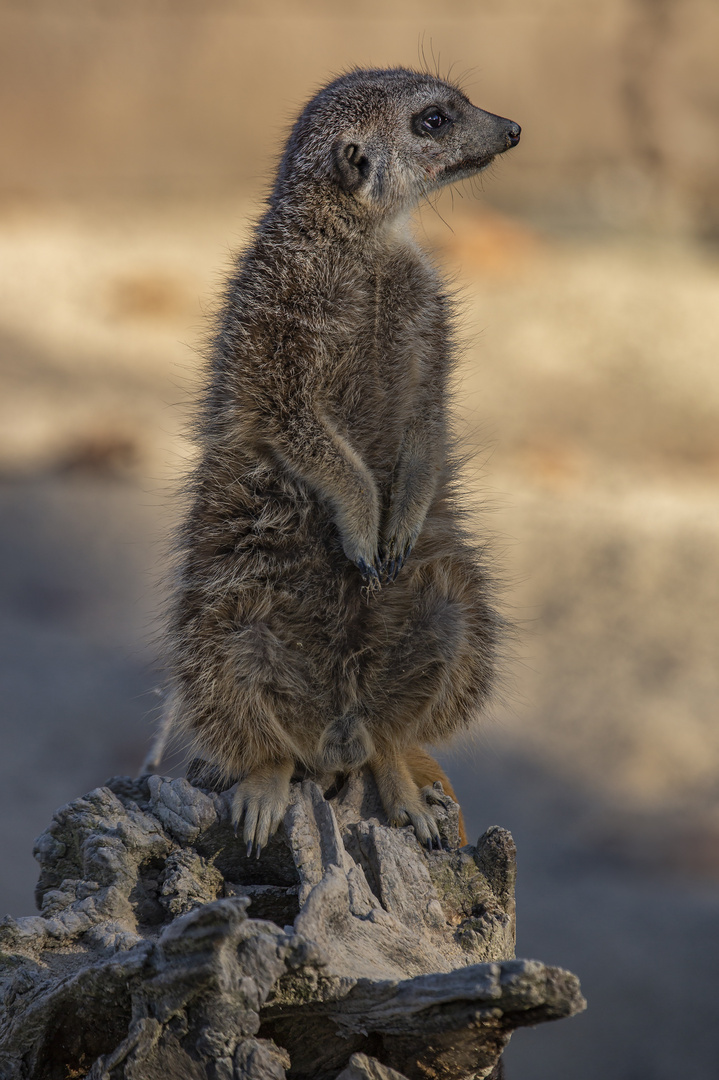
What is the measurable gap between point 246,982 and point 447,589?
781mm

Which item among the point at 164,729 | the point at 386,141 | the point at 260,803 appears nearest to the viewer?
the point at 260,803

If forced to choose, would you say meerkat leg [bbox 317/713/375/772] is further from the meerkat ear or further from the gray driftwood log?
the meerkat ear

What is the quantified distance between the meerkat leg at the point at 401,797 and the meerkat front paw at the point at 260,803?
165 millimetres

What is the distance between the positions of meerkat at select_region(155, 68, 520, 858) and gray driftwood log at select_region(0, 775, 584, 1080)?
0.09 m

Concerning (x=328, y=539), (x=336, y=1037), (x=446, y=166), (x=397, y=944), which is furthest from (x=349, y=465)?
(x=336, y=1037)

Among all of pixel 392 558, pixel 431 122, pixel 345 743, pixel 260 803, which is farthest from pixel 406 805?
pixel 431 122

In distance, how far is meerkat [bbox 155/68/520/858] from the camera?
5.30 feet

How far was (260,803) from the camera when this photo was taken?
1552mm

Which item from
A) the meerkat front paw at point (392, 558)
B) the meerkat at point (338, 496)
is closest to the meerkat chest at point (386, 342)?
the meerkat at point (338, 496)

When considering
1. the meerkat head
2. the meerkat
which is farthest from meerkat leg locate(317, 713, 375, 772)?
the meerkat head

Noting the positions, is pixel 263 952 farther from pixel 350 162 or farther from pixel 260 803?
pixel 350 162

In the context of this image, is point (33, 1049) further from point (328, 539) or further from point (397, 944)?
point (328, 539)

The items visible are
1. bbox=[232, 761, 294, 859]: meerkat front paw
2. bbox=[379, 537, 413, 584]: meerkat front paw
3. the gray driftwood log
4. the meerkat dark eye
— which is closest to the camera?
the gray driftwood log

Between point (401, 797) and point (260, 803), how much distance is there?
0.24 metres
